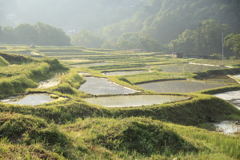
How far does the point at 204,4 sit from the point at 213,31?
35334 millimetres

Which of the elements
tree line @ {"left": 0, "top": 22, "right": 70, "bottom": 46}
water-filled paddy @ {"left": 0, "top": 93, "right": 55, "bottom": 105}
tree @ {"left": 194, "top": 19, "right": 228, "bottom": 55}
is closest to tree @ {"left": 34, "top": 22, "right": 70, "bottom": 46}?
tree line @ {"left": 0, "top": 22, "right": 70, "bottom": 46}

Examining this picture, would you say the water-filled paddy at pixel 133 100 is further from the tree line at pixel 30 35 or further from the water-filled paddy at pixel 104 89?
the tree line at pixel 30 35

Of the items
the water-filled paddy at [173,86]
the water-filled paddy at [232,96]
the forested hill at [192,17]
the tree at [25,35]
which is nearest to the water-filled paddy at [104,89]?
the water-filled paddy at [173,86]

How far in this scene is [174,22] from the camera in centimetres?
8488

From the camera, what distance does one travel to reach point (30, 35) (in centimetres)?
6100

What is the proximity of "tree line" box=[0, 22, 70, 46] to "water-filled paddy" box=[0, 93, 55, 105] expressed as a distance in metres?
54.6

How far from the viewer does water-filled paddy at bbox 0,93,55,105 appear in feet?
29.2

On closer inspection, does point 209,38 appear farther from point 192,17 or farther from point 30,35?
point 30,35

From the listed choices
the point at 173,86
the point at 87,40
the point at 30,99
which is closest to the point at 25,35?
the point at 87,40

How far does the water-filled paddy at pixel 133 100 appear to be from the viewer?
10523 mm

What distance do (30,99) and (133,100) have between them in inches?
162

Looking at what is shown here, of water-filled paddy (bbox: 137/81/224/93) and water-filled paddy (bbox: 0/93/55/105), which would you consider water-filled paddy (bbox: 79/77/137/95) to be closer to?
water-filled paddy (bbox: 137/81/224/93)

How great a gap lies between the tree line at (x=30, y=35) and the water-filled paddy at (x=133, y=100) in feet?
178

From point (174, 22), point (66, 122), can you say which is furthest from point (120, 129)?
point (174, 22)
